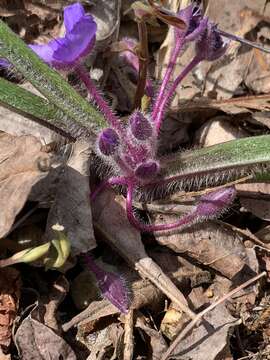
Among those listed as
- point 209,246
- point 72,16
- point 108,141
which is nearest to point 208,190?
point 209,246

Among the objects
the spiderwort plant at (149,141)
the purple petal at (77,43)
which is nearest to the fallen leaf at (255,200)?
the spiderwort plant at (149,141)

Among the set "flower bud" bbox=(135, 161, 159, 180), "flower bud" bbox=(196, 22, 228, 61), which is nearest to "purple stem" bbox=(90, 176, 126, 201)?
"flower bud" bbox=(135, 161, 159, 180)

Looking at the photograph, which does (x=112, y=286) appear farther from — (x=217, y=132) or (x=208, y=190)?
(x=217, y=132)

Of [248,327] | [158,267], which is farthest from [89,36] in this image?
[248,327]

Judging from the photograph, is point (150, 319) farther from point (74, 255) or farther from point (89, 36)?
point (89, 36)

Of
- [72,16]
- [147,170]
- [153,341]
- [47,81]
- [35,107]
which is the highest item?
[72,16]

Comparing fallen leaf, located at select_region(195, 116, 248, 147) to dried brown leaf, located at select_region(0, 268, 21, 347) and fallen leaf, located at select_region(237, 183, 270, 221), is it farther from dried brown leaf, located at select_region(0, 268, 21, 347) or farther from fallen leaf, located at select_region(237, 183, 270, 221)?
dried brown leaf, located at select_region(0, 268, 21, 347)

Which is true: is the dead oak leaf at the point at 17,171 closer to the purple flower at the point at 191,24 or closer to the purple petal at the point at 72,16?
the purple petal at the point at 72,16
